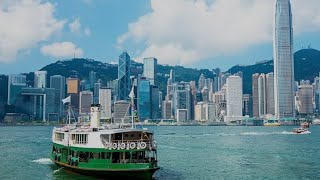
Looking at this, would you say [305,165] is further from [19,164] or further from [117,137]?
[19,164]

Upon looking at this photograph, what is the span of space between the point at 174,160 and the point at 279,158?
16230 millimetres

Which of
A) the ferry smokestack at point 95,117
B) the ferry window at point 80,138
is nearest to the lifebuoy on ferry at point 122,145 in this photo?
the ferry window at point 80,138

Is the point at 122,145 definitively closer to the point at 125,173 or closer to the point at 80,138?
the point at 125,173

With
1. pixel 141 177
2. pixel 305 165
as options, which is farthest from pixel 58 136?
pixel 305 165

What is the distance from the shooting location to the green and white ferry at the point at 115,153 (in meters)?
40.2

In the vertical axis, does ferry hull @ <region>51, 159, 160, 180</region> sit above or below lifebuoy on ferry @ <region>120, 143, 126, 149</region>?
below

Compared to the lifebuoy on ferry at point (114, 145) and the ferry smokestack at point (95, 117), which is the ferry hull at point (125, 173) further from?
the ferry smokestack at point (95, 117)

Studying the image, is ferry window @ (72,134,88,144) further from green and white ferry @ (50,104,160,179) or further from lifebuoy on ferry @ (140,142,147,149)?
lifebuoy on ferry @ (140,142,147,149)

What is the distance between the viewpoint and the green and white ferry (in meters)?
40.2

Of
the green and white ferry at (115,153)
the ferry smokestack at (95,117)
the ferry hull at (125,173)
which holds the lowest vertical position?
the ferry hull at (125,173)

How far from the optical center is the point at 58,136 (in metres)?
52.6

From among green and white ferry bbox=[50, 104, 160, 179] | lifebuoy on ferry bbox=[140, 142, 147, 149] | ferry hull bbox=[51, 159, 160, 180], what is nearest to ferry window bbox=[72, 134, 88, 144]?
green and white ferry bbox=[50, 104, 160, 179]

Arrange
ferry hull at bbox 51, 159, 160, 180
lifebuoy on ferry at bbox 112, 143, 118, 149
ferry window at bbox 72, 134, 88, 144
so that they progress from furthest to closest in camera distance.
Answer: ferry window at bbox 72, 134, 88, 144
lifebuoy on ferry at bbox 112, 143, 118, 149
ferry hull at bbox 51, 159, 160, 180

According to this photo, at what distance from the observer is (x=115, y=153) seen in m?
41.1
